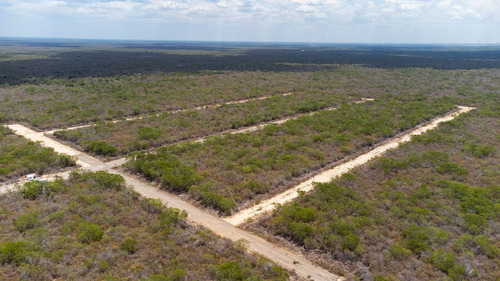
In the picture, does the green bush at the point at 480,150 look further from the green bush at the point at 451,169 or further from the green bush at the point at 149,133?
the green bush at the point at 149,133

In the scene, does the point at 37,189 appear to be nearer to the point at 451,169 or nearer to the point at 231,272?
the point at 231,272

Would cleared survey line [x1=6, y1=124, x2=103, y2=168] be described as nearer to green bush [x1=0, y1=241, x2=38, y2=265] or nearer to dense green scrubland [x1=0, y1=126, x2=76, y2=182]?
dense green scrubland [x1=0, y1=126, x2=76, y2=182]

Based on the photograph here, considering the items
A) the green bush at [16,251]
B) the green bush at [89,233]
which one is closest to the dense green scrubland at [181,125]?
the green bush at [89,233]

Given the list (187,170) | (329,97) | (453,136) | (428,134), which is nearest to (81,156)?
(187,170)

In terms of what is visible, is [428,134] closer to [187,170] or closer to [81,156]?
[187,170]

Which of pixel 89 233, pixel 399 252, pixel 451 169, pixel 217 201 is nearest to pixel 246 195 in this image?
pixel 217 201

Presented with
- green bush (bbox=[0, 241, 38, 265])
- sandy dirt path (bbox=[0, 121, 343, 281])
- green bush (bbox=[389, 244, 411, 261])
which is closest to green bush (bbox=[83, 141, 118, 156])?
sandy dirt path (bbox=[0, 121, 343, 281])
